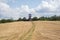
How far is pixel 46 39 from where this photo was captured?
14.6m

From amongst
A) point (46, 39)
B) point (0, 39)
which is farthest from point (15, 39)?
point (46, 39)

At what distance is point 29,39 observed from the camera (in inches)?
571

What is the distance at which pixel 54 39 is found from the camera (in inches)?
569

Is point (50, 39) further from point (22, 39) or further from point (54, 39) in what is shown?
point (22, 39)

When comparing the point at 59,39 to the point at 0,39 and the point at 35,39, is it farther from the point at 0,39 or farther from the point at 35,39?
the point at 0,39

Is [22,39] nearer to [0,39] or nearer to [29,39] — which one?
[29,39]

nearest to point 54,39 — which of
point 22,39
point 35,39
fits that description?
point 35,39

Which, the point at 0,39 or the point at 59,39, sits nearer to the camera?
the point at 59,39

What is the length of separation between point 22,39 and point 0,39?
2140mm

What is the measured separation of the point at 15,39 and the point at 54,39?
10.6 ft

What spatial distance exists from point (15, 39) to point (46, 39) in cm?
258

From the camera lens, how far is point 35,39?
47.8 ft

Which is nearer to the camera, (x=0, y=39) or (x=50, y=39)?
(x=50, y=39)

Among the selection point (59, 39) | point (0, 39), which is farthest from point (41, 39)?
point (0, 39)
